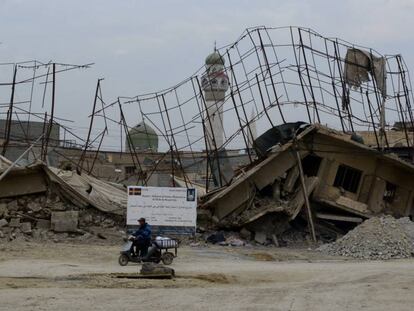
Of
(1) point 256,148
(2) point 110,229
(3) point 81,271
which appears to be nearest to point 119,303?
(3) point 81,271

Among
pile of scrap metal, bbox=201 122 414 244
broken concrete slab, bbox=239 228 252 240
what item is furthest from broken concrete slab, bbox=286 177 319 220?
broken concrete slab, bbox=239 228 252 240

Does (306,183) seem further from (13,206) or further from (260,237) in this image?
(13,206)

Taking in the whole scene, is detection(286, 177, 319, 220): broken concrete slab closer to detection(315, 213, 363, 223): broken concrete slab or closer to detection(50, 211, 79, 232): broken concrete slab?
detection(315, 213, 363, 223): broken concrete slab

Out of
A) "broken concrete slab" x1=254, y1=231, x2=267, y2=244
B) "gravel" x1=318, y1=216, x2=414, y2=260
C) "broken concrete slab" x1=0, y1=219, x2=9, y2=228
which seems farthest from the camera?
"broken concrete slab" x1=254, y1=231, x2=267, y2=244

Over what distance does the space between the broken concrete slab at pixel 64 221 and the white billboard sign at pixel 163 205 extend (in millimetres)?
2611

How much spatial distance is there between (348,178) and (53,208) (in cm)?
1154

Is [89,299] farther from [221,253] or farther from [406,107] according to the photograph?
[406,107]

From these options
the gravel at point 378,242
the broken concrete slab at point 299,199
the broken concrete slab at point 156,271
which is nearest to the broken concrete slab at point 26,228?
the broken concrete slab at point 299,199

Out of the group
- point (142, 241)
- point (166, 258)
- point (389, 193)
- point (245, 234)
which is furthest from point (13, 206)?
point (389, 193)

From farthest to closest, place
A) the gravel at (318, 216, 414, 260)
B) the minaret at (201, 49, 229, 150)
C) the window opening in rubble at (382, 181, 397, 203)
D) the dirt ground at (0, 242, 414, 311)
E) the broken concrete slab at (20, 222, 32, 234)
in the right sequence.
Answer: the minaret at (201, 49, 229, 150) → the window opening in rubble at (382, 181, 397, 203) → the broken concrete slab at (20, 222, 32, 234) → the gravel at (318, 216, 414, 260) → the dirt ground at (0, 242, 414, 311)

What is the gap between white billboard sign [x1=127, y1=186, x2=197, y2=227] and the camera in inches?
993

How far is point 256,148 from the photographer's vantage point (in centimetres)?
2861

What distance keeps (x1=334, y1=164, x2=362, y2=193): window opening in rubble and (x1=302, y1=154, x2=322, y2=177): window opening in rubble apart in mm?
921

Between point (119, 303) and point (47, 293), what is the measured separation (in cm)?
173
